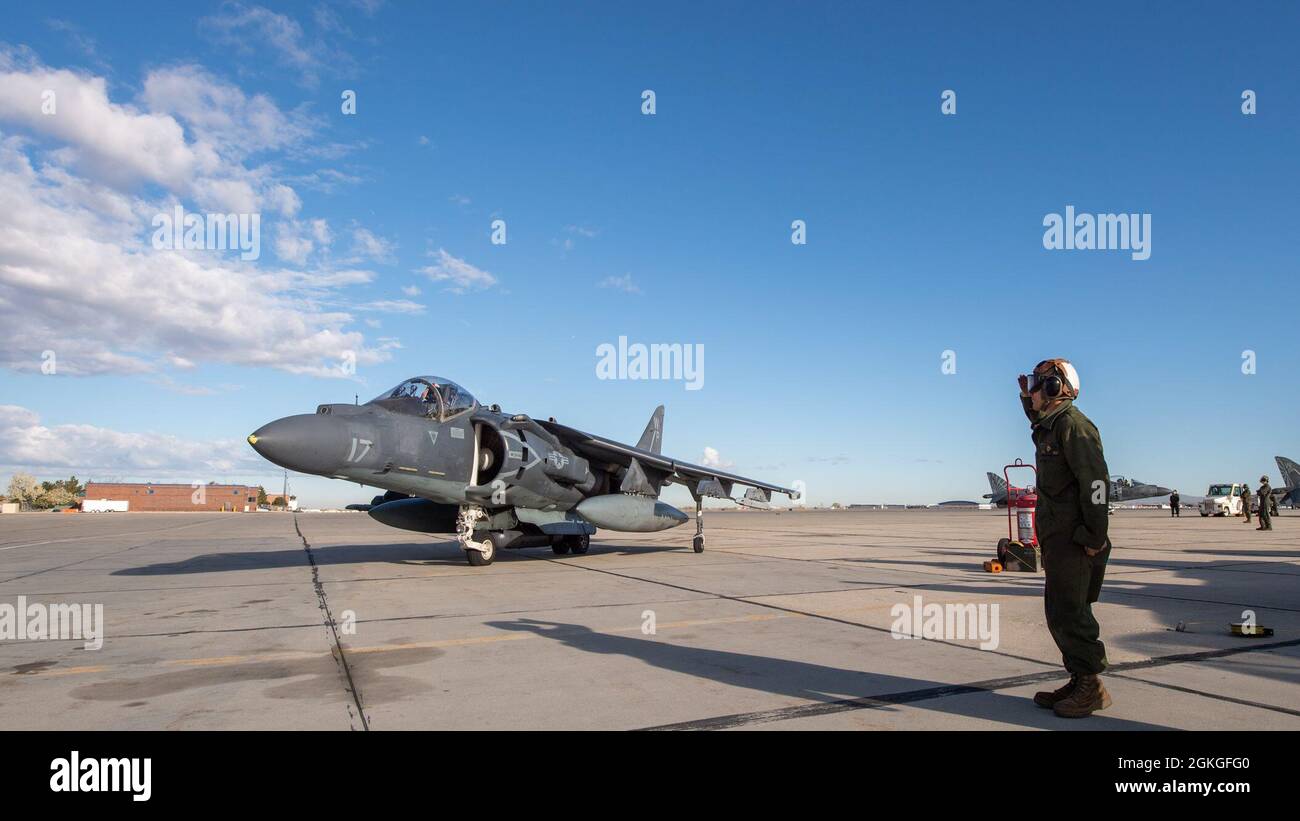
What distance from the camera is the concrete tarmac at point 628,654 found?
158 inches

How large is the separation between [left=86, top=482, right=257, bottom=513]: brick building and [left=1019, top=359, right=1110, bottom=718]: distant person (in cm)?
11095

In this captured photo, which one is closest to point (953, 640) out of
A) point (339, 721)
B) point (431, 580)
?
point (339, 721)

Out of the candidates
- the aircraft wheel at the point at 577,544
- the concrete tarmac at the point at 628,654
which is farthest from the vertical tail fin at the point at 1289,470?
the aircraft wheel at the point at 577,544

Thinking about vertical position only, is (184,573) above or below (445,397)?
below

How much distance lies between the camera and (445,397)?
12.5m

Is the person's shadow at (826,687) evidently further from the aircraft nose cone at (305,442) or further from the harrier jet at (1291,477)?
the harrier jet at (1291,477)

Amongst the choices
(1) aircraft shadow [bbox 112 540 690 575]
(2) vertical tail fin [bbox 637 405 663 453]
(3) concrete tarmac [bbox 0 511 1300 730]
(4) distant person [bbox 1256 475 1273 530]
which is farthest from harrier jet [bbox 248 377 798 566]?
(4) distant person [bbox 1256 475 1273 530]

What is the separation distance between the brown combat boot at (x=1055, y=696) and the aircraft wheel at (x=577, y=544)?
43.0ft
